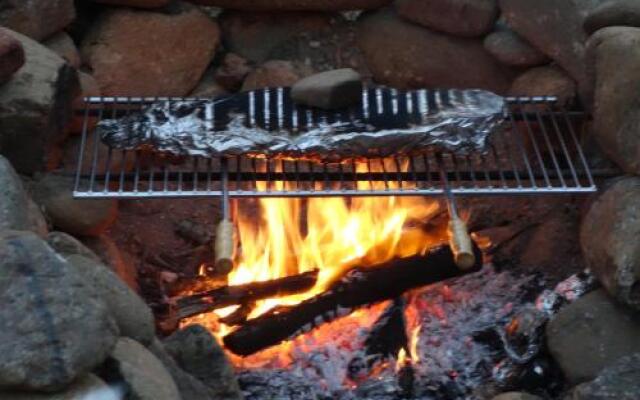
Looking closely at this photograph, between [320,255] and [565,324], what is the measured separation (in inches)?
29.6

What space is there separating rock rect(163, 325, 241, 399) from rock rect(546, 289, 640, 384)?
826mm

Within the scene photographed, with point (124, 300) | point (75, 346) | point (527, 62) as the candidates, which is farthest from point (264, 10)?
point (75, 346)

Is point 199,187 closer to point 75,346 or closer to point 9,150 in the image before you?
point 9,150

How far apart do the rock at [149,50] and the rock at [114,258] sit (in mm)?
574

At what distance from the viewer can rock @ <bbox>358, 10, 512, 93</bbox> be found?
299cm

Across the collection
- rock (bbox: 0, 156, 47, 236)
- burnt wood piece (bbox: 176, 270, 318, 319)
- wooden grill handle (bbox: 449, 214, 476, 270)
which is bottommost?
burnt wood piece (bbox: 176, 270, 318, 319)

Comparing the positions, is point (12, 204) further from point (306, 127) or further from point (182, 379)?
point (306, 127)

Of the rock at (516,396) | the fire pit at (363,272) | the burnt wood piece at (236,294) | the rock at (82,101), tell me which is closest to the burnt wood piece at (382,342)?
the fire pit at (363,272)

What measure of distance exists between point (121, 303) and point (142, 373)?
244mm

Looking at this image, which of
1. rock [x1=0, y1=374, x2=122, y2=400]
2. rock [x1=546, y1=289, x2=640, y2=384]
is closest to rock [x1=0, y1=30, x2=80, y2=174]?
rock [x1=0, y1=374, x2=122, y2=400]

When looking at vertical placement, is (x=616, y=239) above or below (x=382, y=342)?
above

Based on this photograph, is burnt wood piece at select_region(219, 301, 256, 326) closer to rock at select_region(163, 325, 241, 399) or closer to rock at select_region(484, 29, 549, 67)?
rock at select_region(163, 325, 241, 399)

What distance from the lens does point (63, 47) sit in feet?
9.36

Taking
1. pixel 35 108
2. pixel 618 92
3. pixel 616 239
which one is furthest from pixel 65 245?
pixel 618 92
